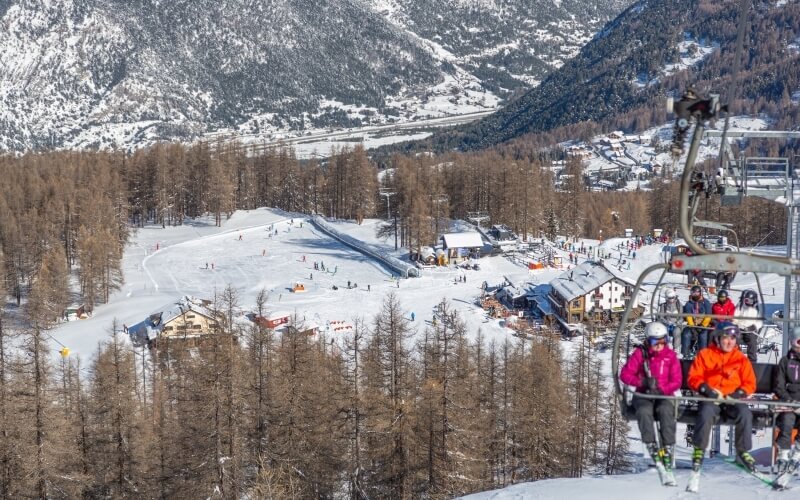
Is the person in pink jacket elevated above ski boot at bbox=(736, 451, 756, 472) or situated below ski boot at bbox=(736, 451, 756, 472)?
above

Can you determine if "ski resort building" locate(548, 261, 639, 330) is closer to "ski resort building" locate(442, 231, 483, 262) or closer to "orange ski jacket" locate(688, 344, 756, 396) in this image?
"ski resort building" locate(442, 231, 483, 262)

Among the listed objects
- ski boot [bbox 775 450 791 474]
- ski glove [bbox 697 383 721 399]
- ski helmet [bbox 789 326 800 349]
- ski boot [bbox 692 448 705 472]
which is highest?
ski helmet [bbox 789 326 800 349]

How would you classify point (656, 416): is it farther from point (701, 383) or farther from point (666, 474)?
point (666, 474)

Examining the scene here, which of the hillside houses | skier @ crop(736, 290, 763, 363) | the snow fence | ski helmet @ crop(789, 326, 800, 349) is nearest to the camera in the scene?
ski helmet @ crop(789, 326, 800, 349)

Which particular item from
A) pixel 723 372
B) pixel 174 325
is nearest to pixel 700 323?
pixel 723 372

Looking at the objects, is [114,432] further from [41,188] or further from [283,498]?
[41,188]

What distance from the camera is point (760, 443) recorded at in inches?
1227

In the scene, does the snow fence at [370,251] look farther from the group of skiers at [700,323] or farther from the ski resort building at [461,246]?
the group of skiers at [700,323]

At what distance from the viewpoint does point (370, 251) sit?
7169 cm

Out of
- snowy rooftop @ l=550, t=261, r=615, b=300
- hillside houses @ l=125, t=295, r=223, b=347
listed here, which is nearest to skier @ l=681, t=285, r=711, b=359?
hillside houses @ l=125, t=295, r=223, b=347

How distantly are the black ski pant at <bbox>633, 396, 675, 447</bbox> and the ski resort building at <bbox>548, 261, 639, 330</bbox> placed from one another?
40586mm

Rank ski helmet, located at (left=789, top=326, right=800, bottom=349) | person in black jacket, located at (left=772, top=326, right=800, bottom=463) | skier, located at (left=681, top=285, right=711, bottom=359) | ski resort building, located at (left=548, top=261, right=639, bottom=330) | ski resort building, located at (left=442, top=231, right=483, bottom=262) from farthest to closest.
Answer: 1. ski resort building, located at (left=442, top=231, right=483, bottom=262)
2. ski resort building, located at (left=548, top=261, right=639, bottom=330)
3. skier, located at (left=681, top=285, right=711, bottom=359)
4. ski helmet, located at (left=789, top=326, right=800, bottom=349)
5. person in black jacket, located at (left=772, top=326, right=800, bottom=463)

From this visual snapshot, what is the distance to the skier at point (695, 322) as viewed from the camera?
1529cm

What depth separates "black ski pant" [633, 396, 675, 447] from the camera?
10938mm
